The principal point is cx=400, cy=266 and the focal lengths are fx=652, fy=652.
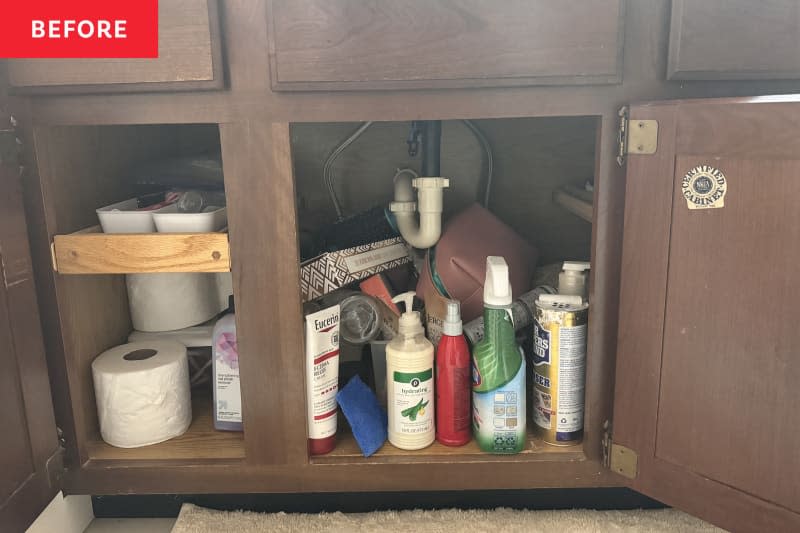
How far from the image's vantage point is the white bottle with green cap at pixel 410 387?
37.3 inches

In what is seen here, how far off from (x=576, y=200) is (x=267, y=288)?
54 cm

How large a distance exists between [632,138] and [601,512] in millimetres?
610

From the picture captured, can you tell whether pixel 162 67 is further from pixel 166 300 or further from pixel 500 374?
pixel 500 374

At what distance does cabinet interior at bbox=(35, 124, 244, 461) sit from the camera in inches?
36.0

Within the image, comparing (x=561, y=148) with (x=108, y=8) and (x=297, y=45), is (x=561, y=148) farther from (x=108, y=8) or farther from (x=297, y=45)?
(x=108, y=8)

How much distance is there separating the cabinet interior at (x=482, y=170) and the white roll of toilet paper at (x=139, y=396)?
1.17 feet

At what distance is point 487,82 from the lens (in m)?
A: 0.82

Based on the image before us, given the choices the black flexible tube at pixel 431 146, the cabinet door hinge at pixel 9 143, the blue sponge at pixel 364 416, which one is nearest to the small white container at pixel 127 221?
the cabinet door hinge at pixel 9 143

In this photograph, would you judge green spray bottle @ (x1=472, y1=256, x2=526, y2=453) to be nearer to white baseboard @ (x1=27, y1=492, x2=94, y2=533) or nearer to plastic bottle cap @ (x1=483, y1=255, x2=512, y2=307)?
plastic bottle cap @ (x1=483, y1=255, x2=512, y2=307)

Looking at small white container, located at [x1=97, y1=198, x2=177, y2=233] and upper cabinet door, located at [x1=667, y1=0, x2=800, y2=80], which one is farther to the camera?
small white container, located at [x1=97, y1=198, x2=177, y2=233]

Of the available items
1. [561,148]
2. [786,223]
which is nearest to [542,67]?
[786,223]

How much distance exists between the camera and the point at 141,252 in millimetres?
896

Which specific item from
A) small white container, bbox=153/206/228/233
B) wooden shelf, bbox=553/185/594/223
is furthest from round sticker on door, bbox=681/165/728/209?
small white container, bbox=153/206/228/233

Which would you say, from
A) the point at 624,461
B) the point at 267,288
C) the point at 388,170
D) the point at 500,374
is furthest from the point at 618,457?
the point at 388,170
